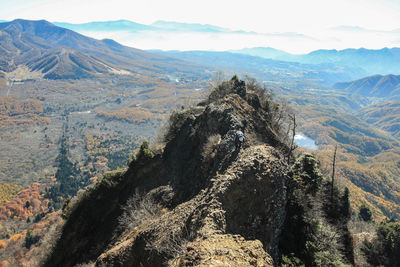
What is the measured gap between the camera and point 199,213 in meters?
18.5

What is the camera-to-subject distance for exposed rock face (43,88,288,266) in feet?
54.9

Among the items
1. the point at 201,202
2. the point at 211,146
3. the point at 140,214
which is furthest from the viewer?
the point at 211,146

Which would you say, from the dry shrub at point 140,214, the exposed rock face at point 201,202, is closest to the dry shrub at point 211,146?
the exposed rock face at point 201,202

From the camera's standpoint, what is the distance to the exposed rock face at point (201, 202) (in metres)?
16.7

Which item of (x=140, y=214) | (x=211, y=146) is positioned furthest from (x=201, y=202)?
(x=140, y=214)

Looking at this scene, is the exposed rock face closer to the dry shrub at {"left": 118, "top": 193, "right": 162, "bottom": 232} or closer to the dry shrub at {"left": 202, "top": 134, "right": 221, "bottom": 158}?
the dry shrub at {"left": 202, "top": 134, "right": 221, "bottom": 158}

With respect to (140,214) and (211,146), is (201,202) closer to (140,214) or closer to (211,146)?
(211,146)

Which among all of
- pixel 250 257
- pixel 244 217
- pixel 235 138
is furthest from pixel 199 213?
pixel 235 138

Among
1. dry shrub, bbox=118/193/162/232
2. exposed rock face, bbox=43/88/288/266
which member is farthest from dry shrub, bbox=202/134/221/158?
dry shrub, bbox=118/193/162/232

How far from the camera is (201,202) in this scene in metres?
19.8

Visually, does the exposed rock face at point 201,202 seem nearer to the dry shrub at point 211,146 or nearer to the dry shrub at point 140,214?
the dry shrub at point 211,146

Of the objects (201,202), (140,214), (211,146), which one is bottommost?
(140,214)

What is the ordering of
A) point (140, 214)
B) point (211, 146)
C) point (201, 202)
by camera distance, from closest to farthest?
point (201, 202)
point (140, 214)
point (211, 146)

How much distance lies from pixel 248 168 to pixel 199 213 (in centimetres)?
591
